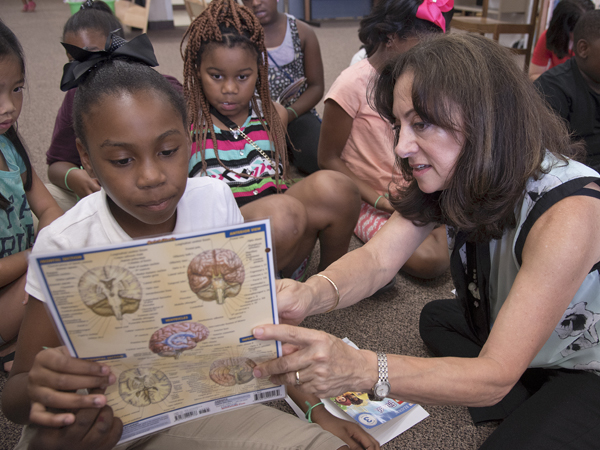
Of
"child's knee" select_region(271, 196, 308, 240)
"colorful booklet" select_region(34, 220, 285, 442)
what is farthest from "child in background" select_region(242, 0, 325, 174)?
"colorful booklet" select_region(34, 220, 285, 442)

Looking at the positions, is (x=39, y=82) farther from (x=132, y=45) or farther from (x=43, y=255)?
(x=43, y=255)

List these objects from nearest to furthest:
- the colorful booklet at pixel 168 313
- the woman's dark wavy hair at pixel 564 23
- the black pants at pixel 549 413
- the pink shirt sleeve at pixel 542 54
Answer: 1. the colorful booklet at pixel 168 313
2. the black pants at pixel 549 413
3. the woman's dark wavy hair at pixel 564 23
4. the pink shirt sleeve at pixel 542 54

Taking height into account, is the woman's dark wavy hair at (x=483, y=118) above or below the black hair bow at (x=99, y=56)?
below

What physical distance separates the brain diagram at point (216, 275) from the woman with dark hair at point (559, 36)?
2.71m

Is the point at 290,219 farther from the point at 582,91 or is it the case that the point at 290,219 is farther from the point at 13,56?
the point at 582,91

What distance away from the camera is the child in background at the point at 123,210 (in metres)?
0.80

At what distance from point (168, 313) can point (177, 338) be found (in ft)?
0.17

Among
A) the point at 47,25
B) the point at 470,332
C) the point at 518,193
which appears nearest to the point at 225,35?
the point at 518,193

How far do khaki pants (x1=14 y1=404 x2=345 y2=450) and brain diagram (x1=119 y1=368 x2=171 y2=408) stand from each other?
0.21 meters

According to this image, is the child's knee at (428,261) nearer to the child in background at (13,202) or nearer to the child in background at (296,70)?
the child in background at (296,70)

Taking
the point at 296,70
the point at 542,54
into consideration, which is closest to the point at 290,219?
the point at 296,70

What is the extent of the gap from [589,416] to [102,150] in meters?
1.17

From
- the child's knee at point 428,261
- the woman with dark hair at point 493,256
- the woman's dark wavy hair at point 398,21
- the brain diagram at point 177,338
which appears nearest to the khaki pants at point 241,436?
the woman with dark hair at point 493,256

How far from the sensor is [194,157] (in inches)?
60.4
